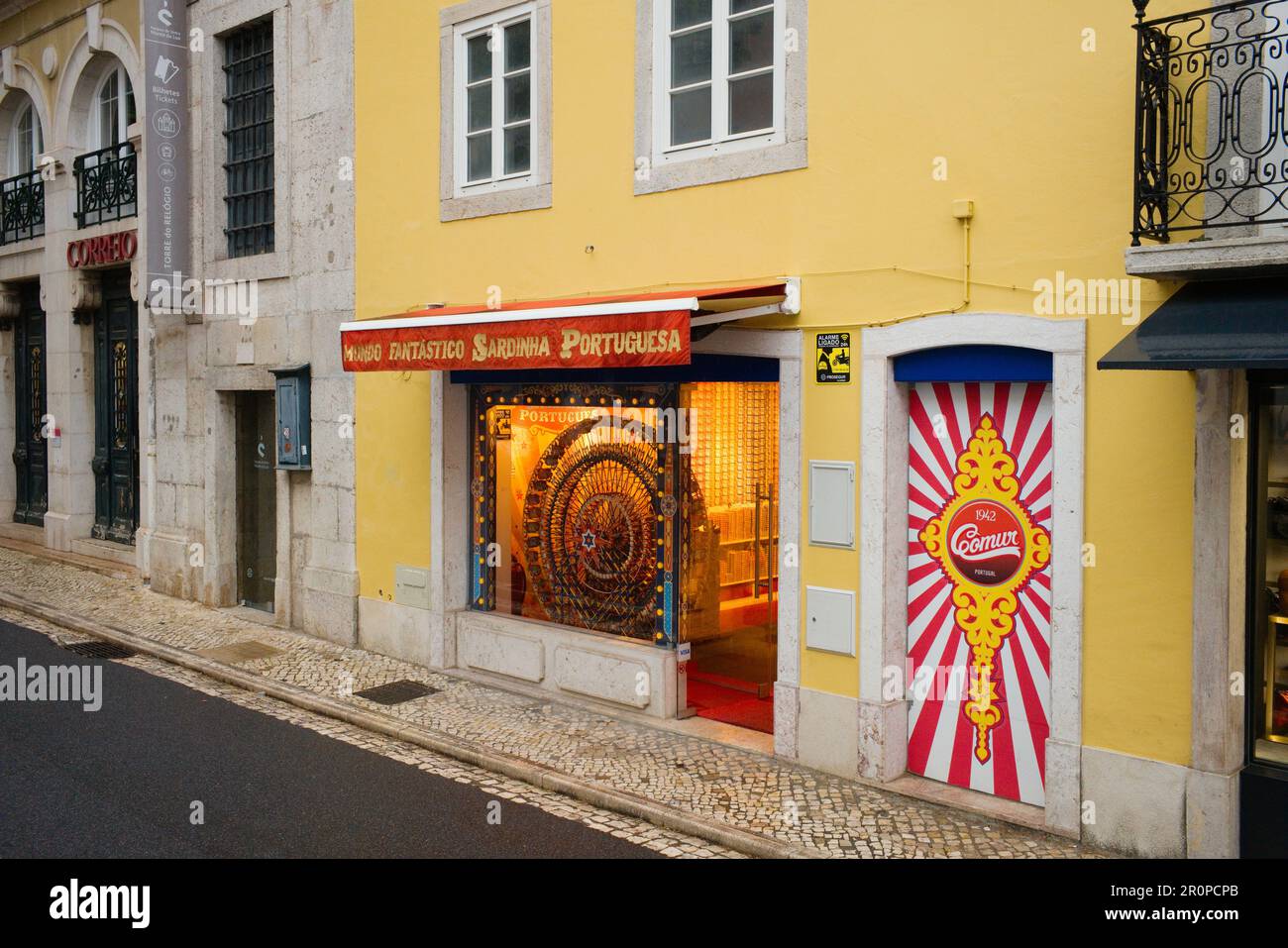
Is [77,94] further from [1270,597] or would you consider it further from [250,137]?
[1270,597]

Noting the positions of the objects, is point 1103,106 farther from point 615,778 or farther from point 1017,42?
point 615,778

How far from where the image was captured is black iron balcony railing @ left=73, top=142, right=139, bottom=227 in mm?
16484

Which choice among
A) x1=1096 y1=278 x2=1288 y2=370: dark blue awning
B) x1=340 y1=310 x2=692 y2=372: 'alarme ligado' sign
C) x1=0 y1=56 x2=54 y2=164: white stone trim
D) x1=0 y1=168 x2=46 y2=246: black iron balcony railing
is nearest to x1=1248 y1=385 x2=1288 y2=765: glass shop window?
x1=1096 y1=278 x2=1288 y2=370: dark blue awning

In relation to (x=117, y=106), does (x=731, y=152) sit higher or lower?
lower

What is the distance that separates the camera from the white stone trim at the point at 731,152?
8352 mm

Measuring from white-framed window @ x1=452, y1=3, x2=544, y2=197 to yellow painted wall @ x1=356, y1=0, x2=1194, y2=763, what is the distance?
0.32m

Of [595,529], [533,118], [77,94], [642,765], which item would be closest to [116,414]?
[77,94]

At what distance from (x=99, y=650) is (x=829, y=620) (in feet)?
25.9

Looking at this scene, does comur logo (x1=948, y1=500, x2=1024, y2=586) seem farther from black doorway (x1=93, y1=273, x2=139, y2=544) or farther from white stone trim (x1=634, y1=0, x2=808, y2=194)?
black doorway (x1=93, y1=273, x2=139, y2=544)

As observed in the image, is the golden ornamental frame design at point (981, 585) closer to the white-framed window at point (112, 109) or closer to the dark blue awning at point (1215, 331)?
the dark blue awning at point (1215, 331)

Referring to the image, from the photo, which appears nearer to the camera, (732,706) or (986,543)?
(986,543)

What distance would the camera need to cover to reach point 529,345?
883cm

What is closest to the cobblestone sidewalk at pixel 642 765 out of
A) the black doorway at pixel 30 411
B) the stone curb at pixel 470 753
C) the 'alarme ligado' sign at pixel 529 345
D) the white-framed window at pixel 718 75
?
the stone curb at pixel 470 753
